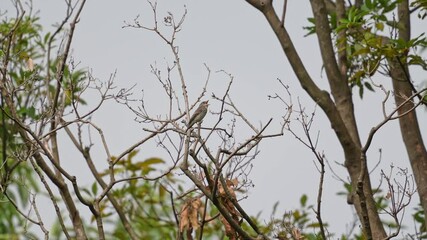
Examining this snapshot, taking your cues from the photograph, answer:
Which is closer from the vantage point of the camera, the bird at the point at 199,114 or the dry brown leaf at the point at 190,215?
the bird at the point at 199,114

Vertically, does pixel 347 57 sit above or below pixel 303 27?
below

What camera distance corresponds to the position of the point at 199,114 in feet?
12.6

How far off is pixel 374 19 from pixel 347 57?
48 centimetres

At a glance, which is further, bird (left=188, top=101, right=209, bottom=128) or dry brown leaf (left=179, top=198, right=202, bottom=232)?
dry brown leaf (left=179, top=198, right=202, bottom=232)

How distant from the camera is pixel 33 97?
6.37 metres

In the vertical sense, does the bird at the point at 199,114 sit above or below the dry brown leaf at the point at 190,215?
above

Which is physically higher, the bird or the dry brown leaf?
the bird

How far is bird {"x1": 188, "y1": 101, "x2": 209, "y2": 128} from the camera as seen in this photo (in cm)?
378

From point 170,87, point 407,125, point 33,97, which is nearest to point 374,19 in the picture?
point 407,125

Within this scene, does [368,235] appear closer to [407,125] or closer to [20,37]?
[407,125]

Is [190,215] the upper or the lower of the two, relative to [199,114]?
lower

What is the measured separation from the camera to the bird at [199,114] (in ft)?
12.4

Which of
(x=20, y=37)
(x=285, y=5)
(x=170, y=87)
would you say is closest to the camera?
(x=170, y=87)

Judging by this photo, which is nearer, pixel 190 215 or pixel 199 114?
pixel 199 114
